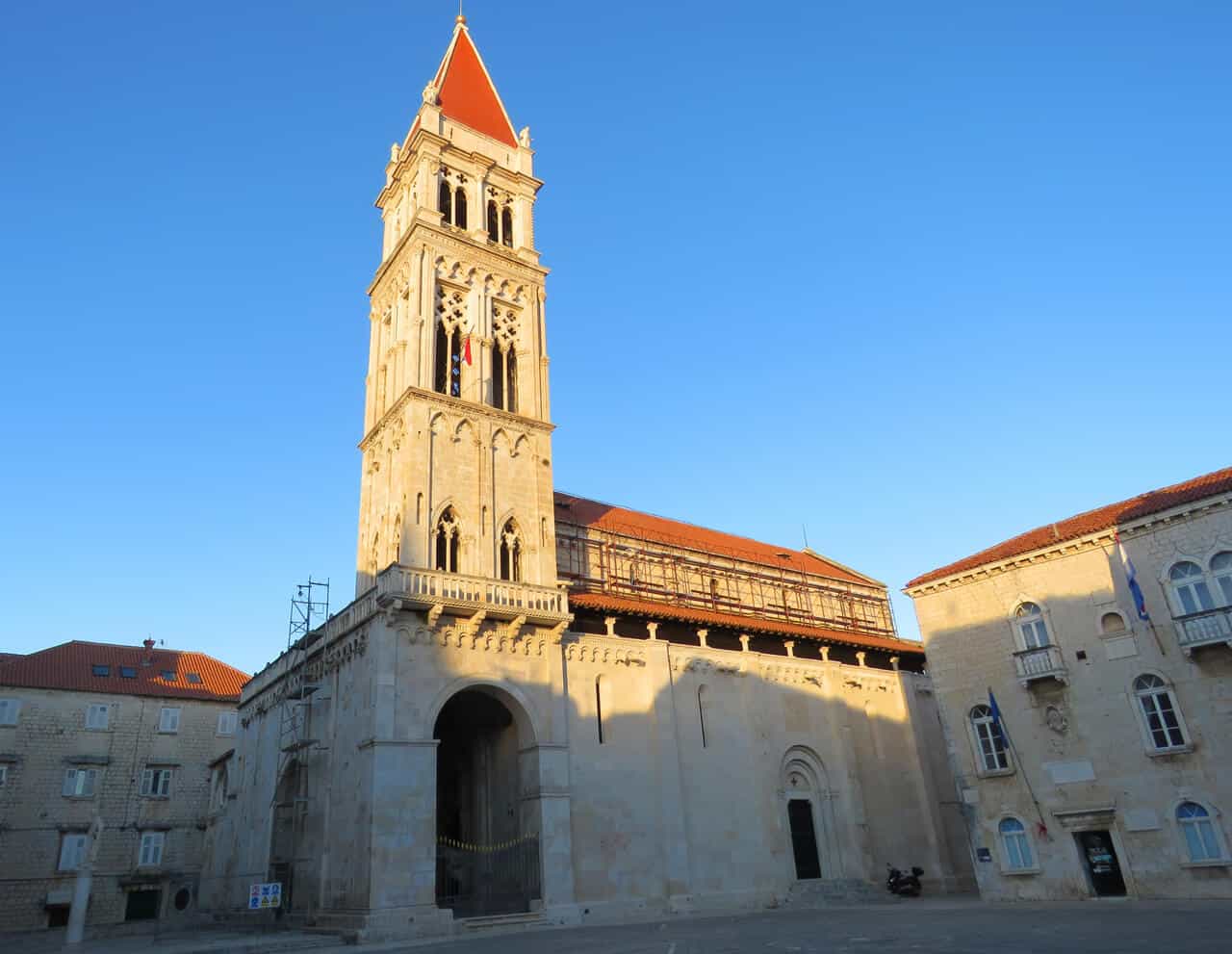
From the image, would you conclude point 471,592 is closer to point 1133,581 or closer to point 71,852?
point 1133,581

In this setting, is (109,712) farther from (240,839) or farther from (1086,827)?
(1086,827)

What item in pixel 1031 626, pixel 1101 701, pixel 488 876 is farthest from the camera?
pixel 1031 626

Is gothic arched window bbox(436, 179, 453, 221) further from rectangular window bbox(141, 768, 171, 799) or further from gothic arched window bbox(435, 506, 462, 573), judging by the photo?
rectangular window bbox(141, 768, 171, 799)

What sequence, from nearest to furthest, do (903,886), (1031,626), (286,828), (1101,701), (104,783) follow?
(1101,701), (1031,626), (286,828), (903,886), (104,783)

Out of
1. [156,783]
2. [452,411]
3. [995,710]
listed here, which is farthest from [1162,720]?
[156,783]

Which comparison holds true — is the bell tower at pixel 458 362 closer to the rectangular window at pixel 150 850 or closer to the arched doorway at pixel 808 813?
the arched doorway at pixel 808 813

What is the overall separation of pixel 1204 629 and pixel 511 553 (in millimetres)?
20612

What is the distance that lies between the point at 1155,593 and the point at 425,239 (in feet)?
87.8

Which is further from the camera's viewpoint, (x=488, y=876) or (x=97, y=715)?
(x=97, y=715)

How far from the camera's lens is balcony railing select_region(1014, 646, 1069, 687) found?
83.0ft

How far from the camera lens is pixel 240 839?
106ft

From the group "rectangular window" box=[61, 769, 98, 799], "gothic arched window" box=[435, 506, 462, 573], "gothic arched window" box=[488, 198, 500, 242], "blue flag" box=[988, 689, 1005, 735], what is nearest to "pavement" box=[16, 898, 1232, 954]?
"blue flag" box=[988, 689, 1005, 735]

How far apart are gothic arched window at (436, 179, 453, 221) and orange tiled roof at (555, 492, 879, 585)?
12495mm

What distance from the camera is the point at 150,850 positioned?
38.4m
